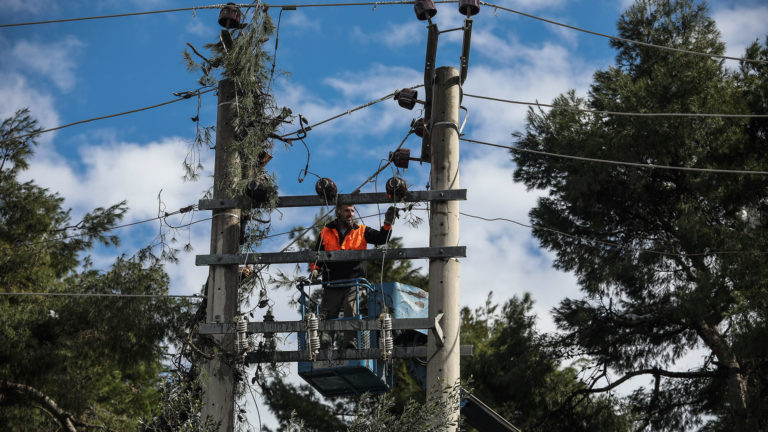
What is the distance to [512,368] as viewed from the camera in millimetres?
19281

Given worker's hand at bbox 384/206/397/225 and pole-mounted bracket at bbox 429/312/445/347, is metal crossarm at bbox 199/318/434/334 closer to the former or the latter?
pole-mounted bracket at bbox 429/312/445/347

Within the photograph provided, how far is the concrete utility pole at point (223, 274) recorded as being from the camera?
29.4 ft

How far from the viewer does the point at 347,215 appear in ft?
34.1

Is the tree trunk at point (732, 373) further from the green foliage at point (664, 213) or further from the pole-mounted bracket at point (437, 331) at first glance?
the pole-mounted bracket at point (437, 331)

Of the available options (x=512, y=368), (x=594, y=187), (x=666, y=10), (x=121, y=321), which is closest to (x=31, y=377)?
(x=121, y=321)

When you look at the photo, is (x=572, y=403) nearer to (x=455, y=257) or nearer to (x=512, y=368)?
(x=512, y=368)

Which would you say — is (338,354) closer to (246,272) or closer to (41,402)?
(246,272)

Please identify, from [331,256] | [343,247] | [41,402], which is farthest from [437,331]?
[41,402]

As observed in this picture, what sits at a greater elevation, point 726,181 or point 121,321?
point 726,181

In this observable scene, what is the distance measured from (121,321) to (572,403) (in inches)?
334

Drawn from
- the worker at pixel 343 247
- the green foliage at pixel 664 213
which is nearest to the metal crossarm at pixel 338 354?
the worker at pixel 343 247

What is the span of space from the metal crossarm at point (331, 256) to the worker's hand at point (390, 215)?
0.50 metres

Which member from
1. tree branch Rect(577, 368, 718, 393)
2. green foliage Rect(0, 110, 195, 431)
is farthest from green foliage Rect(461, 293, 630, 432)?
green foliage Rect(0, 110, 195, 431)

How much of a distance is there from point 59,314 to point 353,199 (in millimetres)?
11367
